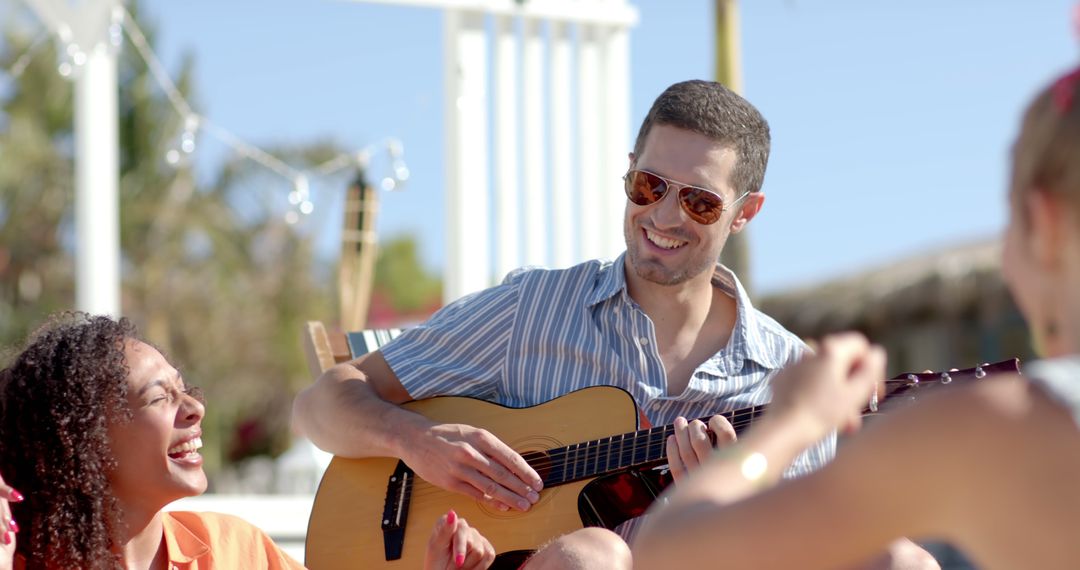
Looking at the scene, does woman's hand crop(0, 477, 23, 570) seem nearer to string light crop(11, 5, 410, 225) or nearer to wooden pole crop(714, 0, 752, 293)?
string light crop(11, 5, 410, 225)

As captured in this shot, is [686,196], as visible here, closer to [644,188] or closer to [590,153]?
[644,188]

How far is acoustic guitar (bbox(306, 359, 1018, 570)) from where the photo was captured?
2.95 metres

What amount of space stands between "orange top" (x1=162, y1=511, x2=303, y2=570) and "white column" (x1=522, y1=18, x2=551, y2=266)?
11.5ft

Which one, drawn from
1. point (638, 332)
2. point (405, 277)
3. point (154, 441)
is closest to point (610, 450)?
point (638, 332)

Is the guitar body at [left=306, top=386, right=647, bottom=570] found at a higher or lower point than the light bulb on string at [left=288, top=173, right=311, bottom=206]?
lower

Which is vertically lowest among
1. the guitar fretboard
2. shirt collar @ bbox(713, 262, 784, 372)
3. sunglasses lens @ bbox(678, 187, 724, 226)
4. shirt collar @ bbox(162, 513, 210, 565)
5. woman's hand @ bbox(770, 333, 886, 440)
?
shirt collar @ bbox(162, 513, 210, 565)

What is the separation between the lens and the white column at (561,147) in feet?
20.6

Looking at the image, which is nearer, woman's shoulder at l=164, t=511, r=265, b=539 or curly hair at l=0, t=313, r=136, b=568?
curly hair at l=0, t=313, r=136, b=568

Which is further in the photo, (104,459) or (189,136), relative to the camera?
(189,136)

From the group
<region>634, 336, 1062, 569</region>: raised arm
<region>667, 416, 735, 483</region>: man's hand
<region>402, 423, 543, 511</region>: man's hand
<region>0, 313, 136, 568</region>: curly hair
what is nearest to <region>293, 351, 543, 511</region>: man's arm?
<region>402, 423, 543, 511</region>: man's hand

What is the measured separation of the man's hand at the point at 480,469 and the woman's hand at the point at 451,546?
34cm

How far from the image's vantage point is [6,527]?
2342 millimetres

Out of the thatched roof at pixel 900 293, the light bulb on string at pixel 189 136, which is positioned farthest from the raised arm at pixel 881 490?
the thatched roof at pixel 900 293

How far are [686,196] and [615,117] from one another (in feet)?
10.6
